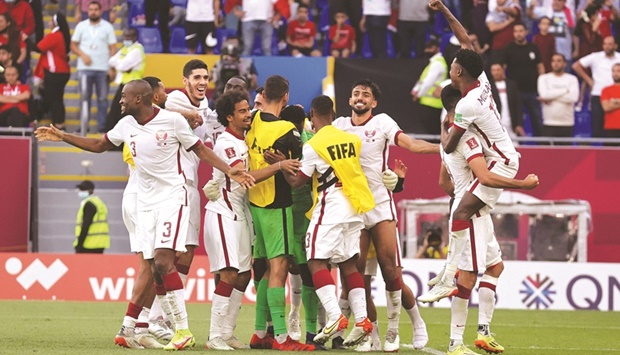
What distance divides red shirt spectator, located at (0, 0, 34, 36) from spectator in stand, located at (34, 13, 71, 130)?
103 centimetres

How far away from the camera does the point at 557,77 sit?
2420 centimetres

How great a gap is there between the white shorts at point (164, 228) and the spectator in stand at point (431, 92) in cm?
1216

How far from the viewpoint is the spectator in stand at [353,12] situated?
25.8m

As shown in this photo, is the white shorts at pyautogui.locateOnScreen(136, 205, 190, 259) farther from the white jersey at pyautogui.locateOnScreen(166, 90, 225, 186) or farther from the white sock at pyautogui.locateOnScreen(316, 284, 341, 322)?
the white sock at pyautogui.locateOnScreen(316, 284, 341, 322)

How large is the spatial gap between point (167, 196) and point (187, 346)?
148 cm

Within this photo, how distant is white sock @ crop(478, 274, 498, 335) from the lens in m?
12.0

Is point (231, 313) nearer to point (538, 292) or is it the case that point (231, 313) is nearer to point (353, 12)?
point (538, 292)

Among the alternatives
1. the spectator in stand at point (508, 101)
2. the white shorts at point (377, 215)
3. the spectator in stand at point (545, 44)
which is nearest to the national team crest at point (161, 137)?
the white shorts at point (377, 215)

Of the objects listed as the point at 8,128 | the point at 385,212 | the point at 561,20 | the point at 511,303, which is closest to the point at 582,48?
the point at 561,20

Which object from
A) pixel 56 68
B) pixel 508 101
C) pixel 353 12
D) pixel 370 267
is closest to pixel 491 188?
pixel 370 267

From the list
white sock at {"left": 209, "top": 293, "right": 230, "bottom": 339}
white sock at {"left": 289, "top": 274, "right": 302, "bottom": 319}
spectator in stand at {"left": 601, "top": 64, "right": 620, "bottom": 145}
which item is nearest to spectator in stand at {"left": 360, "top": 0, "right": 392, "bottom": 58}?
spectator in stand at {"left": 601, "top": 64, "right": 620, "bottom": 145}

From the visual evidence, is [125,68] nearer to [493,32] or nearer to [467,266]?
[493,32]

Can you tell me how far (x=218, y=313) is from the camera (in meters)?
12.4

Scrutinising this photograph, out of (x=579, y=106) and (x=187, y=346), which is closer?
(x=187, y=346)
